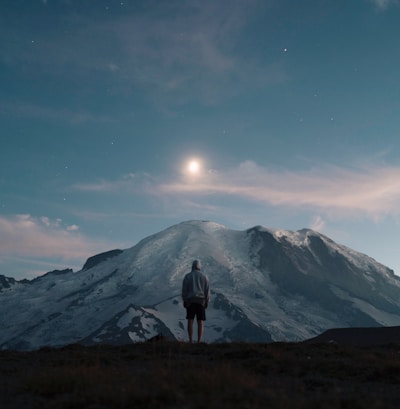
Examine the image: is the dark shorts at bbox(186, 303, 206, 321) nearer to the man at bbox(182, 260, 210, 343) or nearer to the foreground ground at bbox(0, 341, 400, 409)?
the man at bbox(182, 260, 210, 343)

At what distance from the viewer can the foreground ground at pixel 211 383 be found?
7008 mm

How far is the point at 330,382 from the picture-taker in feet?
32.2

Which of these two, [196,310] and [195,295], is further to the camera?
[196,310]

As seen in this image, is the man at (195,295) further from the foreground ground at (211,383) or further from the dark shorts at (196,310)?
the foreground ground at (211,383)

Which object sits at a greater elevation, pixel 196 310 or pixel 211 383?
pixel 196 310

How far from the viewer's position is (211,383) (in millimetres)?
7680

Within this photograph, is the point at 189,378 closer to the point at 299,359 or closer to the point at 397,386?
the point at 397,386

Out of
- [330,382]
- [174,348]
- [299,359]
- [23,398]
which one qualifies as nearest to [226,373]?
[330,382]

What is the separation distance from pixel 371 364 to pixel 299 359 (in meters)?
1.66

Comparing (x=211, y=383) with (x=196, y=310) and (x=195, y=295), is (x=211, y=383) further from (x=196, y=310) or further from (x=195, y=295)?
(x=196, y=310)

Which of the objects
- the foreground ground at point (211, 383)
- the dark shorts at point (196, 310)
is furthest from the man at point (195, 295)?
the foreground ground at point (211, 383)

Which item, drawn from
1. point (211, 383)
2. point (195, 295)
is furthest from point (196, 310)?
point (211, 383)

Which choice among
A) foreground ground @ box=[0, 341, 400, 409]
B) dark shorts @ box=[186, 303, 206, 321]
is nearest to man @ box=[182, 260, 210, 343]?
dark shorts @ box=[186, 303, 206, 321]

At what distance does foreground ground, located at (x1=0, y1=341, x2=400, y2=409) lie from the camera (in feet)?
23.0
